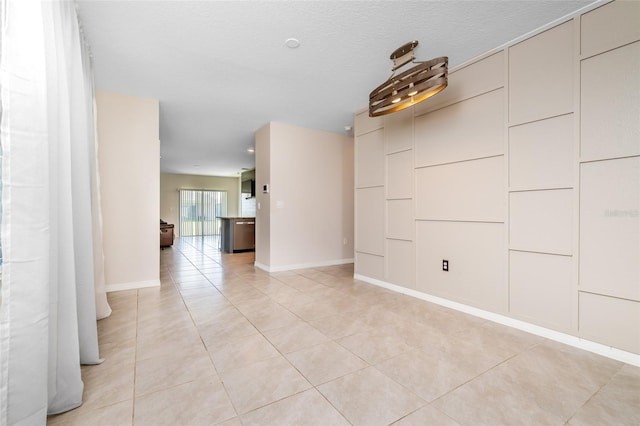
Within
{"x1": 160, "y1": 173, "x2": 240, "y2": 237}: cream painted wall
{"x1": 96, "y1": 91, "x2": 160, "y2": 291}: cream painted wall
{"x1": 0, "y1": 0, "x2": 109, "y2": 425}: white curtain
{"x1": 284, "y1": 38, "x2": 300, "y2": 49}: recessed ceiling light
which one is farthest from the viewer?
A: {"x1": 160, "y1": 173, "x2": 240, "y2": 237}: cream painted wall

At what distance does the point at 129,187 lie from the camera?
3.90m

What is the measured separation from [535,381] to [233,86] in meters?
4.10

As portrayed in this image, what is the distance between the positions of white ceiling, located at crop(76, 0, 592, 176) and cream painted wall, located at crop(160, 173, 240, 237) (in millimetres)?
8454

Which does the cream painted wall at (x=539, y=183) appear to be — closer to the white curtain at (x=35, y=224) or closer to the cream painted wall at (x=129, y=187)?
the white curtain at (x=35, y=224)

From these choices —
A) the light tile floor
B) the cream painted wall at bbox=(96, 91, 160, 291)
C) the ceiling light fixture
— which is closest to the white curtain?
the light tile floor

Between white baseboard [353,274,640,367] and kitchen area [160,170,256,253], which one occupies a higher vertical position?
kitchen area [160,170,256,253]

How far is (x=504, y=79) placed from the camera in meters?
2.70

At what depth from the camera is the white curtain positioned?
45.9 inches

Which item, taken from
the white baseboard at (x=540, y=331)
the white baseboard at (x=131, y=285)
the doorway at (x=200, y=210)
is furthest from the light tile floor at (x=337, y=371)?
the doorway at (x=200, y=210)

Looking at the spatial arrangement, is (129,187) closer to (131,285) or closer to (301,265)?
(131,285)

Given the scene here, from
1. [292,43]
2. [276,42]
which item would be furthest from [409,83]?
[276,42]

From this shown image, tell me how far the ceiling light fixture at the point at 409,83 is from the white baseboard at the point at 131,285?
3.78 meters

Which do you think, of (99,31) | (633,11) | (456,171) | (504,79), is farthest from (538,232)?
(99,31)

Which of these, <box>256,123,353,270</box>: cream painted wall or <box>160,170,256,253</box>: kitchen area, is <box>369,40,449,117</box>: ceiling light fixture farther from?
<box>160,170,256,253</box>: kitchen area
